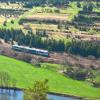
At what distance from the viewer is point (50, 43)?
137125mm

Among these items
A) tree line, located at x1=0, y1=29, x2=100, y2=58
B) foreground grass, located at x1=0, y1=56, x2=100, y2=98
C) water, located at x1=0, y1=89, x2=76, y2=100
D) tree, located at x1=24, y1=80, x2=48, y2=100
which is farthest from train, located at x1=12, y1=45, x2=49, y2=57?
tree, located at x1=24, y1=80, x2=48, y2=100

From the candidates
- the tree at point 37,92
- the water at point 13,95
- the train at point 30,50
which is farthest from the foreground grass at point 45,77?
the tree at point 37,92

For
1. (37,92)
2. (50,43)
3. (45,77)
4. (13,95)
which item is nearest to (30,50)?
(50,43)

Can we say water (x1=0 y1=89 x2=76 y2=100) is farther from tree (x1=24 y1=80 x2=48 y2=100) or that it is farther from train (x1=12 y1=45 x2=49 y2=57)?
tree (x1=24 y1=80 x2=48 y2=100)

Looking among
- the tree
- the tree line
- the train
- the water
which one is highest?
the tree

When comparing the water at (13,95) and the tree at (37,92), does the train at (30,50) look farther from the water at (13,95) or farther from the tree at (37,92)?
the tree at (37,92)

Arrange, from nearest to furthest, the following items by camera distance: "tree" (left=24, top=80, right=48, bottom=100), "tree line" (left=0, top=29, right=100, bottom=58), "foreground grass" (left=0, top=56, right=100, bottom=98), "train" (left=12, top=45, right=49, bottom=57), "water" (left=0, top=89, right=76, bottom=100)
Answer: "tree" (left=24, top=80, right=48, bottom=100) → "water" (left=0, top=89, right=76, bottom=100) → "foreground grass" (left=0, top=56, right=100, bottom=98) → "train" (left=12, top=45, right=49, bottom=57) → "tree line" (left=0, top=29, right=100, bottom=58)

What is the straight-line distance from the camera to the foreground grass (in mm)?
108750

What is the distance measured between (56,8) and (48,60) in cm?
5020

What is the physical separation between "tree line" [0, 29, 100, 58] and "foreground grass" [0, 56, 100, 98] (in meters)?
14.0

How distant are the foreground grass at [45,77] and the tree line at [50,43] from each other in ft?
45.9

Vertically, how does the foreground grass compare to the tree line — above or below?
below

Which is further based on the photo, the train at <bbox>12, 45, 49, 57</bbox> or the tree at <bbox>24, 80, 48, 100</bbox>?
the train at <bbox>12, 45, 49, 57</bbox>

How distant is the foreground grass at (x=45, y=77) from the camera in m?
109
